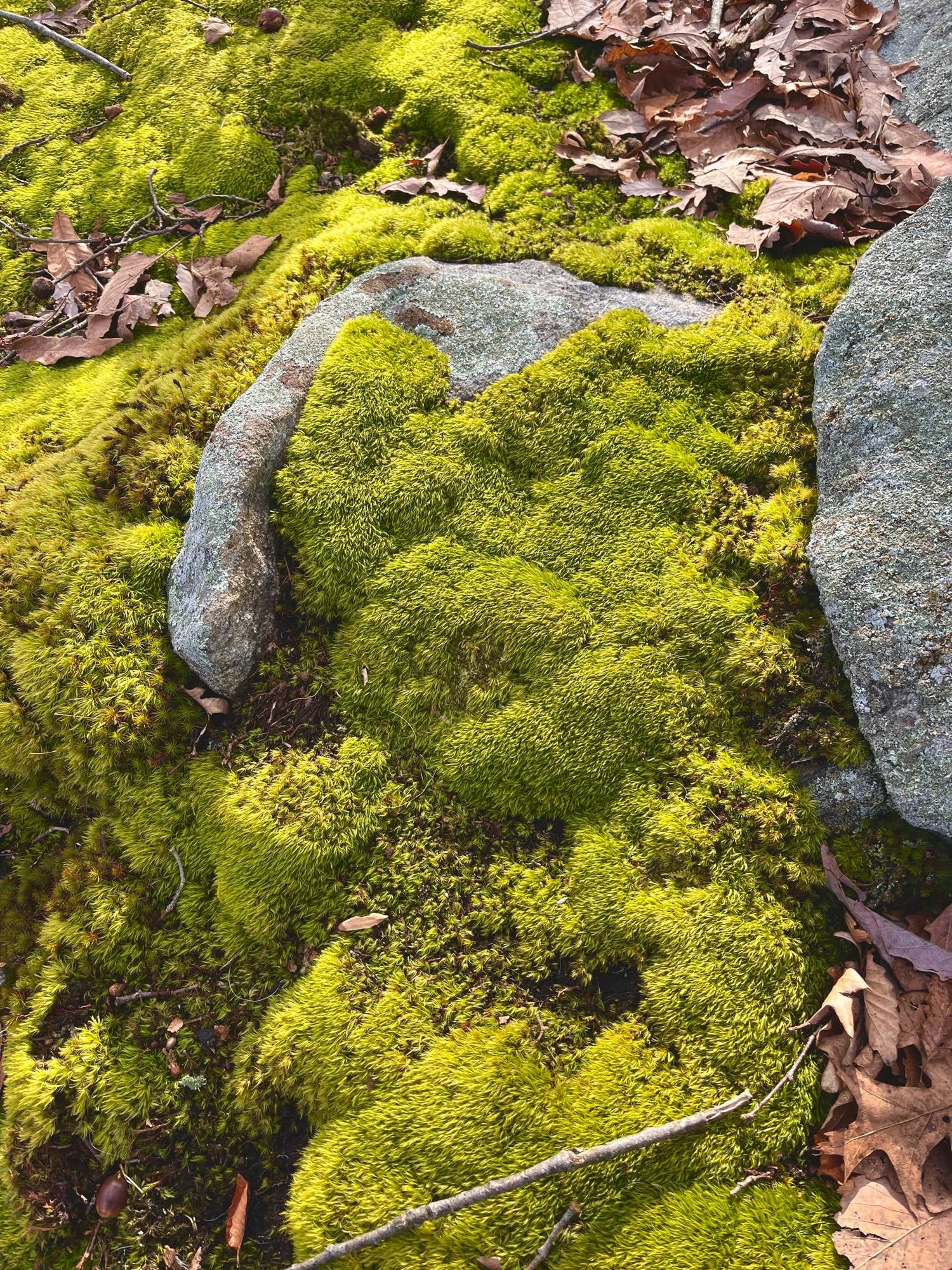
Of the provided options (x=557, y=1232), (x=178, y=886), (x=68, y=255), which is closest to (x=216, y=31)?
(x=68, y=255)

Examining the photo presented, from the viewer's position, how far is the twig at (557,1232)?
2.54 metres

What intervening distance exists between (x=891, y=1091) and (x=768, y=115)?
16.7 feet

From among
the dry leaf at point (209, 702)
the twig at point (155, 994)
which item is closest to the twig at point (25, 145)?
the dry leaf at point (209, 702)

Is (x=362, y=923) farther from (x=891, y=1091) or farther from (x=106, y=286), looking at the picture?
(x=106, y=286)

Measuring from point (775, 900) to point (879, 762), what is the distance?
0.69 m

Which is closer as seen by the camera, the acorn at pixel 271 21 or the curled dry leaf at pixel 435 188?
the curled dry leaf at pixel 435 188

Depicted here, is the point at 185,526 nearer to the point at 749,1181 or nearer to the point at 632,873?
the point at 632,873

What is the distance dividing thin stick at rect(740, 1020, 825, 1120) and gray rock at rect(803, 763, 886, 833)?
777 mm

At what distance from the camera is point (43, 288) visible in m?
5.26

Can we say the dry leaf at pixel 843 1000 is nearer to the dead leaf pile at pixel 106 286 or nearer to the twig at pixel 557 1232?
the twig at pixel 557 1232

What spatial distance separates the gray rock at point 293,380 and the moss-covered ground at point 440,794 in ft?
0.45

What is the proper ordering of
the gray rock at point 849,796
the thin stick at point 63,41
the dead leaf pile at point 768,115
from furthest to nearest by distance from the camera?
1. the thin stick at point 63,41
2. the dead leaf pile at point 768,115
3. the gray rock at point 849,796

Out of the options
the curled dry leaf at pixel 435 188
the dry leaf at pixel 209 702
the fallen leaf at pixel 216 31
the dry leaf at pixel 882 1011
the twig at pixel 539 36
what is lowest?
the dry leaf at pixel 882 1011

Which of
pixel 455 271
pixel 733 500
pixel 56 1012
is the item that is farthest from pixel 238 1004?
pixel 455 271
